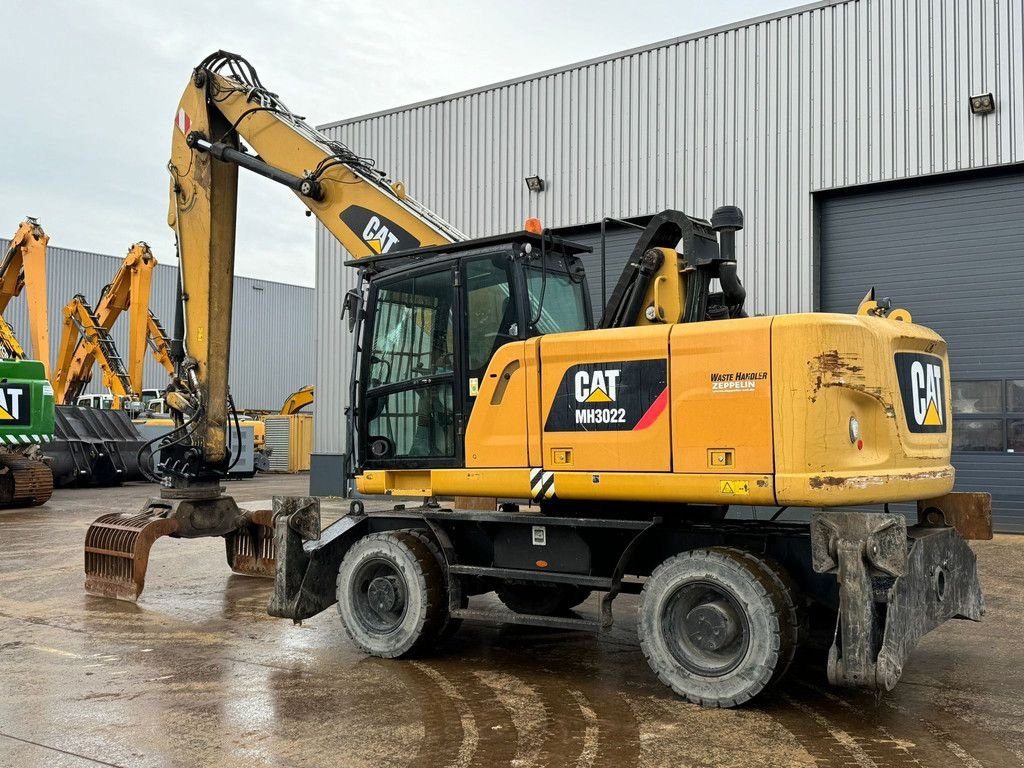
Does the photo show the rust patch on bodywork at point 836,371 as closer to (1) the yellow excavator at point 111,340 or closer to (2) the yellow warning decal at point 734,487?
(2) the yellow warning decal at point 734,487

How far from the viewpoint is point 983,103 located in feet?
46.2

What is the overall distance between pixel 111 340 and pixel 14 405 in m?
9.62

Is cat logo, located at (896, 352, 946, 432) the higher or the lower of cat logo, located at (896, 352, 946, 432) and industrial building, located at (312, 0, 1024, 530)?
the lower

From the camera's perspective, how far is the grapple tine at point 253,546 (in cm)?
1093

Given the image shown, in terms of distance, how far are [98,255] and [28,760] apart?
42.4m

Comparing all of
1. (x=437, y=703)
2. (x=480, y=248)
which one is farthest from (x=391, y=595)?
(x=480, y=248)

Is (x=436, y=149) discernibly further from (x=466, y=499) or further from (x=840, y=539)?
(x=840, y=539)

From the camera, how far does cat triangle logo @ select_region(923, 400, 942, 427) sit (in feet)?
21.1

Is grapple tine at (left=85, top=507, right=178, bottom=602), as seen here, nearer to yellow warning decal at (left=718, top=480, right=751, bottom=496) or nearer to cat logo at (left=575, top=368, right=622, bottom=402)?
cat logo at (left=575, top=368, right=622, bottom=402)

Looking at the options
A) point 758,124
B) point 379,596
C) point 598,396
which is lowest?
point 379,596

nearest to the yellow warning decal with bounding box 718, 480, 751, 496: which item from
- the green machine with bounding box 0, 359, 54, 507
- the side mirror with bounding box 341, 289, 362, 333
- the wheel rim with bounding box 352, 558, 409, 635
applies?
the wheel rim with bounding box 352, 558, 409, 635

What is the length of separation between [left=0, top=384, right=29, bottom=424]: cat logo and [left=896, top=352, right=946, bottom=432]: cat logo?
16.9 m

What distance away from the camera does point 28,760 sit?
5.04m

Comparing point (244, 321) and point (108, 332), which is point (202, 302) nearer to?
point (108, 332)
